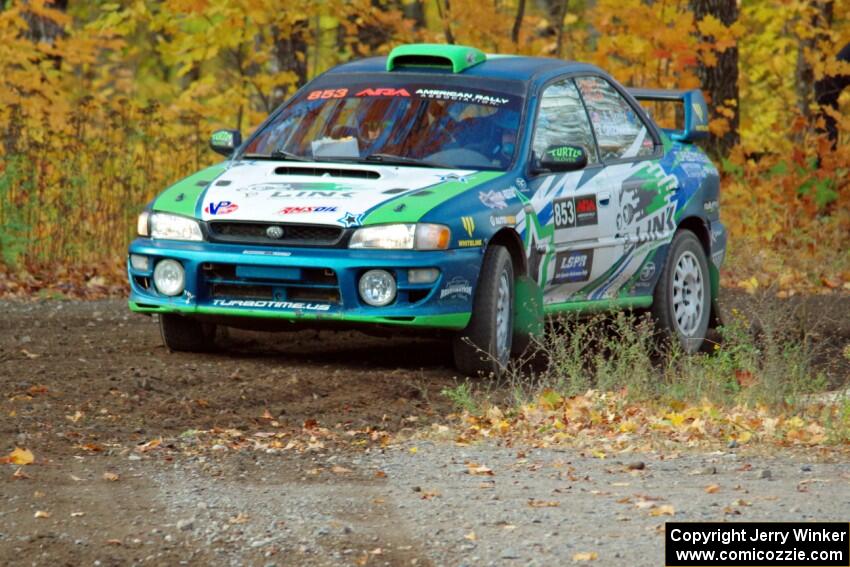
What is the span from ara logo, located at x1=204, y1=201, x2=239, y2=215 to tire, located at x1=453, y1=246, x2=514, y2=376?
1387 mm

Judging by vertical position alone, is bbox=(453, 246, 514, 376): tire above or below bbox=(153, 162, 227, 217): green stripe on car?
below

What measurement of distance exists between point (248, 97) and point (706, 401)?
12750mm

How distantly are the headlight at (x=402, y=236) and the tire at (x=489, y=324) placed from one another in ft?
1.47

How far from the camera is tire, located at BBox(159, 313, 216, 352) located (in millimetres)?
9805

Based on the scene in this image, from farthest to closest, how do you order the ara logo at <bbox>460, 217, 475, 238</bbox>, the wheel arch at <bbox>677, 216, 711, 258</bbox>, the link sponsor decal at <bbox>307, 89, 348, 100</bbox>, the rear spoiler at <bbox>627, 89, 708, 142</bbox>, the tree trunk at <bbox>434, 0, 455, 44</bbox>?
the tree trunk at <bbox>434, 0, 455, 44</bbox>, the rear spoiler at <bbox>627, 89, 708, 142</bbox>, the wheel arch at <bbox>677, 216, 711, 258</bbox>, the link sponsor decal at <bbox>307, 89, 348, 100</bbox>, the ara logo at <bbox>460, 217, 475, 238</bbox>

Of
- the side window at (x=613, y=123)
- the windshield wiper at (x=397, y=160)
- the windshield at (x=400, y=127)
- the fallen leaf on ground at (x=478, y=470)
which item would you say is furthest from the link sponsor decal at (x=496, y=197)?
the fallen leaf on ground at (x=478, y=470)

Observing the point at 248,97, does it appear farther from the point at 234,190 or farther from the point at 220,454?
the point at 220,454

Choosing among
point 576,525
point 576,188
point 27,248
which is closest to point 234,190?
point 576,188

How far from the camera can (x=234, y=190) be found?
30.4 feet

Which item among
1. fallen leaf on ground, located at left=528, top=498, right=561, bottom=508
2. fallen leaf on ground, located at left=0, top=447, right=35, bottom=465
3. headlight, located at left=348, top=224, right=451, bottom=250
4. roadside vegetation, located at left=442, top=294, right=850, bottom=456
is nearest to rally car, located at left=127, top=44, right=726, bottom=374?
headlight, located at left=348, top=224, right=451, bottom=250

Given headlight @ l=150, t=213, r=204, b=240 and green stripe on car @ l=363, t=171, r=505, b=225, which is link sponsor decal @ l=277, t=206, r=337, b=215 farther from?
headlight @ l=150, t=213, r=204, b=240

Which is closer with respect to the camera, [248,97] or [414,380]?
[414,380]

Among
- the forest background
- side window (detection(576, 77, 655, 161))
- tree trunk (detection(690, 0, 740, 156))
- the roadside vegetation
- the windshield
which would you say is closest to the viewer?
the roadside vegetation

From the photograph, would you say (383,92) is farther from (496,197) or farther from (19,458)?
(19,458)
